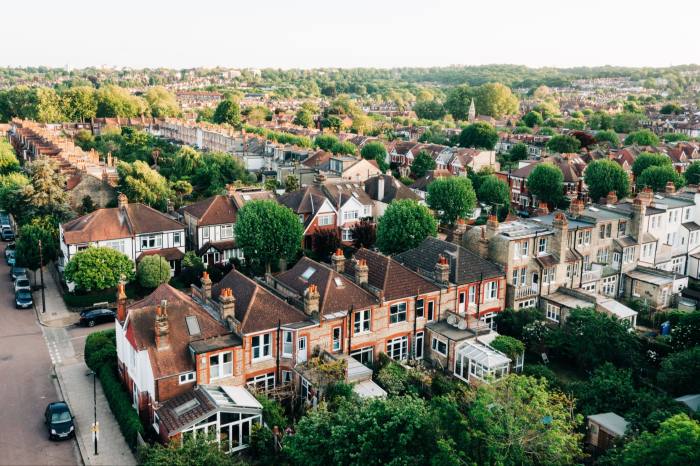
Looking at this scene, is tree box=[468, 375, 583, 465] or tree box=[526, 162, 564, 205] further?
tree box=[526, 162, 564, 205]

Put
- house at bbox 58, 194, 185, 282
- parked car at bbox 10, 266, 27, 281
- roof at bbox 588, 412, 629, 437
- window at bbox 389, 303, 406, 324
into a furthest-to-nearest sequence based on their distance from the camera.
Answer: parked car at bbox 10, 266, 27, 281
house at bbox 58, 194, 185, 282
window at bbox 389, 303, 406, 324
roof at bbox 588, 412, 629, 437

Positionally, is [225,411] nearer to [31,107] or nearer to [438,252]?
[438,252]

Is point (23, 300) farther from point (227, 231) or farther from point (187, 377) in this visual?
point (187, 377)

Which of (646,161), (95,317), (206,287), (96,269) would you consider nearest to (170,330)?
(206,287)

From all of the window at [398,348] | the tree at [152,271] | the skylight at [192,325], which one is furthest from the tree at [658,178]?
the skylight at [192,325]

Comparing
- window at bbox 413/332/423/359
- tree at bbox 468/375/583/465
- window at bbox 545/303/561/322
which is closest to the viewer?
tree at bbox 468/375/583/465

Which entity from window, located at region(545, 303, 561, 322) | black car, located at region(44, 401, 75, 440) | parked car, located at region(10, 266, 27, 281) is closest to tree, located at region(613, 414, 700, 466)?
window, located at region(545, 303, 561, 322)

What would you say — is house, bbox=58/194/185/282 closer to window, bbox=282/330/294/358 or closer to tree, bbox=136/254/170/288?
tree, bbox=136/254/170/288
